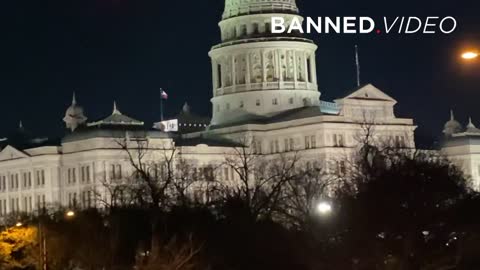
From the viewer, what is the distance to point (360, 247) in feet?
247

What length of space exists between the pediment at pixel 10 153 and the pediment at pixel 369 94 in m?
31.3

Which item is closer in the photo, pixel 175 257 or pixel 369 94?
pixel 175 257

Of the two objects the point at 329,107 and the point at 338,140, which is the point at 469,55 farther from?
the point at 329,107

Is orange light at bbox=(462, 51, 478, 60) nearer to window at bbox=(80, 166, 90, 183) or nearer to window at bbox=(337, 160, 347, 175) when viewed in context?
A: window at bbox=(337, 160, 347, 175)

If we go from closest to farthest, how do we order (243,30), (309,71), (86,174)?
(86,174)
(243,30)
(309,71)

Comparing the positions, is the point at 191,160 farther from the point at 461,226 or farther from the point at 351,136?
the point at 461,226

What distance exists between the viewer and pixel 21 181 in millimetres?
152750

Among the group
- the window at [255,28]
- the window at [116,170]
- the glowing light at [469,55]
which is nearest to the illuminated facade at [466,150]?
the window at [255,28]

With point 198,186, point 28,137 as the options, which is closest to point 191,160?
point 198,186

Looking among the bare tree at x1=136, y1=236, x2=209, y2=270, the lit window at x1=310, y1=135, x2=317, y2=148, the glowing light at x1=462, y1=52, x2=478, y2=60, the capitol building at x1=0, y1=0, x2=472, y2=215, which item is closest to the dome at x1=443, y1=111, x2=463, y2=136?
the capitol building at x1=0, y1=0, x2=472, y2=215

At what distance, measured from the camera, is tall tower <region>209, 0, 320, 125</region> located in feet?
535

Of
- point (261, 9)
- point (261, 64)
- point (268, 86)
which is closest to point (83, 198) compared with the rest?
point (268, 86)

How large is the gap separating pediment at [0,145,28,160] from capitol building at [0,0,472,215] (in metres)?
0.09

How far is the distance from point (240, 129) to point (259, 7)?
45.0 feet
